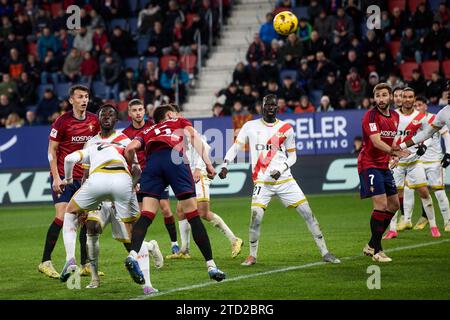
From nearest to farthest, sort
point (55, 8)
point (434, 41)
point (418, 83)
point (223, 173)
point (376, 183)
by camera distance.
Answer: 1. point (223, 173)
2. point (376, 183)
3. point (418, 83)
4. point (434, 41)
5. point (55, 8)

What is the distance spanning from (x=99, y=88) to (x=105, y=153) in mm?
19629

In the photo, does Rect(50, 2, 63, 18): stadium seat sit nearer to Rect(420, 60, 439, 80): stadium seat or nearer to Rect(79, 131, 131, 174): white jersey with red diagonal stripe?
Rect(420, 60, 439, 80): stadium seat

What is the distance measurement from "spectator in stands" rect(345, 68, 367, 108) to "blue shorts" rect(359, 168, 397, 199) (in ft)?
39.7

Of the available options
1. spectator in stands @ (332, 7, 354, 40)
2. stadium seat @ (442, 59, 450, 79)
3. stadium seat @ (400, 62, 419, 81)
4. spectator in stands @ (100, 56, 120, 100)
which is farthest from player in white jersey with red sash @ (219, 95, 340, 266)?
spectator in stands @ (100, 56, 120, 100)

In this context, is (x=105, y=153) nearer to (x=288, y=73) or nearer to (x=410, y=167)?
(x=410, y=167)

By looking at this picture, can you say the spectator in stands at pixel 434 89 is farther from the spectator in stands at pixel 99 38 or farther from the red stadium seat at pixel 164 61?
the spectator in stands at pixel 99 38

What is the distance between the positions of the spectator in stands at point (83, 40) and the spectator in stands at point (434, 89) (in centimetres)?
1203

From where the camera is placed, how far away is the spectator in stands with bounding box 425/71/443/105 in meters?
24.0

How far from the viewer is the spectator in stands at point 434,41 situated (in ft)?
84.2

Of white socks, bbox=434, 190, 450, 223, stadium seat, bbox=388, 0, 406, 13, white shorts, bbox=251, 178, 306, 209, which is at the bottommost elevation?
white socks, bbox=434, 190, 450, 223

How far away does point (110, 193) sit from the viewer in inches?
430

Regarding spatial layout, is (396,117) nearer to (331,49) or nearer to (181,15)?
(331,49)

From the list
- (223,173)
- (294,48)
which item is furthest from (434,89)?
(223,173)
